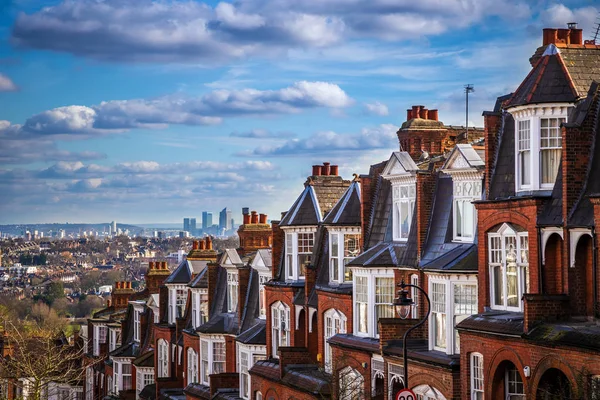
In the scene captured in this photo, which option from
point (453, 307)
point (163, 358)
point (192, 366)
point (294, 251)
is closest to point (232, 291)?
point (192, 366)

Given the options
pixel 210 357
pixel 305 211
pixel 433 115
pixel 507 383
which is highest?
pixel 433 115

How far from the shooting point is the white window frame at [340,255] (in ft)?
156

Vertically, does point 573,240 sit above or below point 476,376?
above

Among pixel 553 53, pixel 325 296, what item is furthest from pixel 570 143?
pixel 325 296

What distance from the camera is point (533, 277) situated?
32625 millimetres

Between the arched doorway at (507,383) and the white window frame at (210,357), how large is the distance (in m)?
27.5

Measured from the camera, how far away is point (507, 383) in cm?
3369

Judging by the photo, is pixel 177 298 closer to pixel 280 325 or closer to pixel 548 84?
pixel 280 325

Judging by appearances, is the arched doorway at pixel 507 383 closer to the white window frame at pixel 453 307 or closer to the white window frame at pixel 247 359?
the white window frame at pixel 453 307

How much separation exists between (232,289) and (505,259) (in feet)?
90.2

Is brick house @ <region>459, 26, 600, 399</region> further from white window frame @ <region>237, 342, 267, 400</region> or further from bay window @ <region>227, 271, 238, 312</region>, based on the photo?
bay window @ <region>227, 271, 238, 312</region>

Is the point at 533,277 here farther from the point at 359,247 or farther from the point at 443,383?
the point at 359,247

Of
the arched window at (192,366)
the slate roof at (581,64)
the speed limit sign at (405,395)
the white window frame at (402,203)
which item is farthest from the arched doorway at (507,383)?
the arched window at (192,366)

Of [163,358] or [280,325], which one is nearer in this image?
[280,325]
